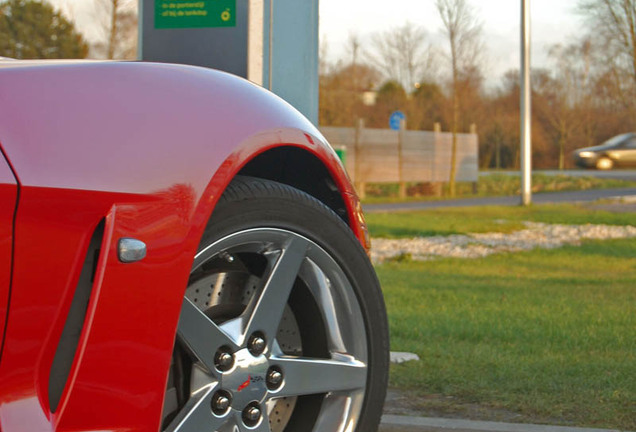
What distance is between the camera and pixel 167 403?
2176mm

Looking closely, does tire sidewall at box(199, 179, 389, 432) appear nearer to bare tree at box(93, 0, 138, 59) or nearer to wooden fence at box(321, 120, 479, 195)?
Result: bare tree at box(93, 0, 138, 59)

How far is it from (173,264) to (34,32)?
28.9m

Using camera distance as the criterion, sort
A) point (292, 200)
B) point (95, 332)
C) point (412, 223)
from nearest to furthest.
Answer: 1. point (95, 332)
2. point (292, 200)
3. point (412, 223)

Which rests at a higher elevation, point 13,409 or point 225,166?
point 225,166

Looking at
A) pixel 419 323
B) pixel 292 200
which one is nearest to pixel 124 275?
pixel 292 200

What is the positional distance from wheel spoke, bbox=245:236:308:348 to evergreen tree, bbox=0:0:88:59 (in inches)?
1045

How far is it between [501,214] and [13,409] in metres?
18.6

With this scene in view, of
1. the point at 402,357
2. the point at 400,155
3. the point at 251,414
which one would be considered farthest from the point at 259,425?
the point at 400,155

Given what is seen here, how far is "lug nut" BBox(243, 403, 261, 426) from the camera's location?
2220 millimetres

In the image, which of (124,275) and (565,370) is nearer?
(124,275)

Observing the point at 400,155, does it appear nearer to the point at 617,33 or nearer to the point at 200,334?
the point at 617,33

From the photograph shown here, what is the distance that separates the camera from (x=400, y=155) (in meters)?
28.1

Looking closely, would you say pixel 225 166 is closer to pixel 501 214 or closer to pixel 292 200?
pixel 292 200

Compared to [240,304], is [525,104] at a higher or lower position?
higher
